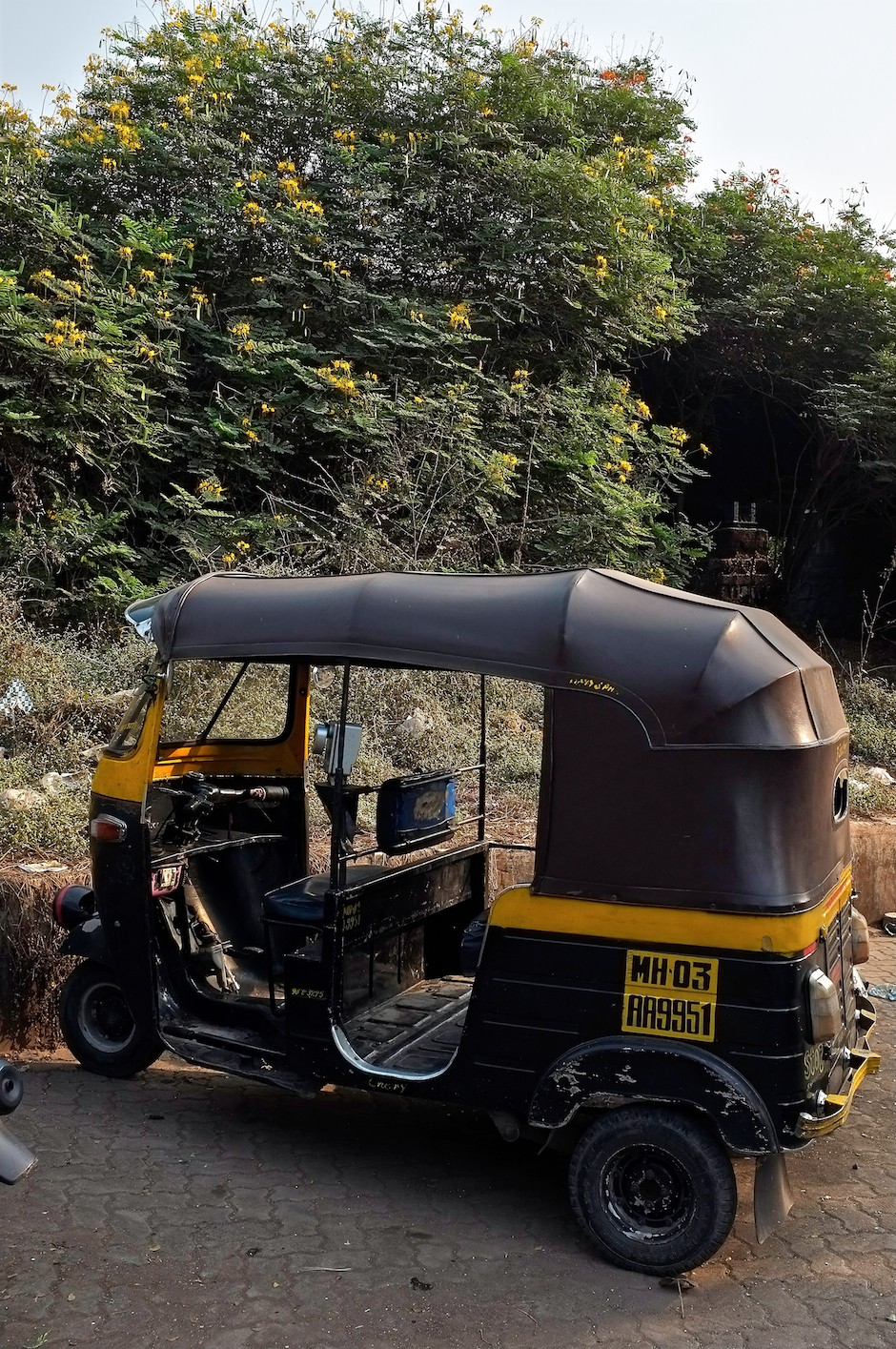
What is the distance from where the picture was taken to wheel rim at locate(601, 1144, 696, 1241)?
369cm

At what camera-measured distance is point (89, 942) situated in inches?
198

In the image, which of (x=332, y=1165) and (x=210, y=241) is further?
(x=210, y=241)

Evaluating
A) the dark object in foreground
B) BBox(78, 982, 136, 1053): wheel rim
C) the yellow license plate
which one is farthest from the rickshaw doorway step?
the dark object in foreground

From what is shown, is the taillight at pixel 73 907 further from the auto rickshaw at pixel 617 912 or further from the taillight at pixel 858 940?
the taillight at pixel 858 940

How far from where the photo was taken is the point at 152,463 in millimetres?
10156

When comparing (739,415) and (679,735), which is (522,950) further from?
(739,415)

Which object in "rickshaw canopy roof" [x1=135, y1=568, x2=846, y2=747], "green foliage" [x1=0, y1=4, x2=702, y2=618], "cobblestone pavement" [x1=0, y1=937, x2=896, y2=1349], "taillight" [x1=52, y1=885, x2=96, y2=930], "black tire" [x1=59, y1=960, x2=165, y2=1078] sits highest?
"green foliage" [x1=0, y1=4, x2=702, y2=618]

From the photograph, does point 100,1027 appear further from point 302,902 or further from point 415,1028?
point 415,1028

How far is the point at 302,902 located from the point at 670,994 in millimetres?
1585

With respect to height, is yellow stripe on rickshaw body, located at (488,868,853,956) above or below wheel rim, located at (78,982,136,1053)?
above

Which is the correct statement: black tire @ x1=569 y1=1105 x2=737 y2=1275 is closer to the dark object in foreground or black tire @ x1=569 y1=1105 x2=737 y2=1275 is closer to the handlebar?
the dark object in foreground

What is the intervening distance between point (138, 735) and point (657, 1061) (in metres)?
2.49

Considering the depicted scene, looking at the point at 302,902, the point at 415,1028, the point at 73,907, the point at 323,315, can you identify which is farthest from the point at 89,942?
the point at 323,315

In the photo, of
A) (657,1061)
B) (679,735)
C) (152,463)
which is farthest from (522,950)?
(152,463)
